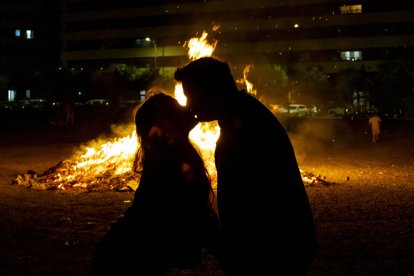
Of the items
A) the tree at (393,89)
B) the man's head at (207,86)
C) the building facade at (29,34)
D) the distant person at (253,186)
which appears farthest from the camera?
the building facade at (29,34)

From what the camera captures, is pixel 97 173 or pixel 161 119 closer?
pixel 161 119

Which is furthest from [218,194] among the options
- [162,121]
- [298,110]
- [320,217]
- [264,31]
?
[264,31]

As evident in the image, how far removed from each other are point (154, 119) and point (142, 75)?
7062 cm

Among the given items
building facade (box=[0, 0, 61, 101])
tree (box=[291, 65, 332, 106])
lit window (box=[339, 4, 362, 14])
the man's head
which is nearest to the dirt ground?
the man's head

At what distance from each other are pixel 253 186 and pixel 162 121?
0.73 meters

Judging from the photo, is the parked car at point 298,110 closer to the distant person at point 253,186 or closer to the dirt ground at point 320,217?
the dirt ground at point 320,217

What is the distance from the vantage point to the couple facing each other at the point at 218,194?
8.28 feet

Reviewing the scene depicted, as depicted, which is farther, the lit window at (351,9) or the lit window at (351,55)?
the lit window at (351,55)

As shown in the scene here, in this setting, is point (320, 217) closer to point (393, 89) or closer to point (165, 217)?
point (165, 217)

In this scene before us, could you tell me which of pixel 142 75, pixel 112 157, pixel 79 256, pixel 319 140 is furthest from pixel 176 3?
pixel 79 256

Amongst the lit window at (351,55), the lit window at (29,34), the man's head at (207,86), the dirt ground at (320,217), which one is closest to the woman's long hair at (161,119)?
the man's head at (207,86)

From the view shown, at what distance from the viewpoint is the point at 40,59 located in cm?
9556

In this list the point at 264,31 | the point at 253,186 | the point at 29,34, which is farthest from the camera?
the point at 29,34

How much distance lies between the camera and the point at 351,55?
71.9 m
